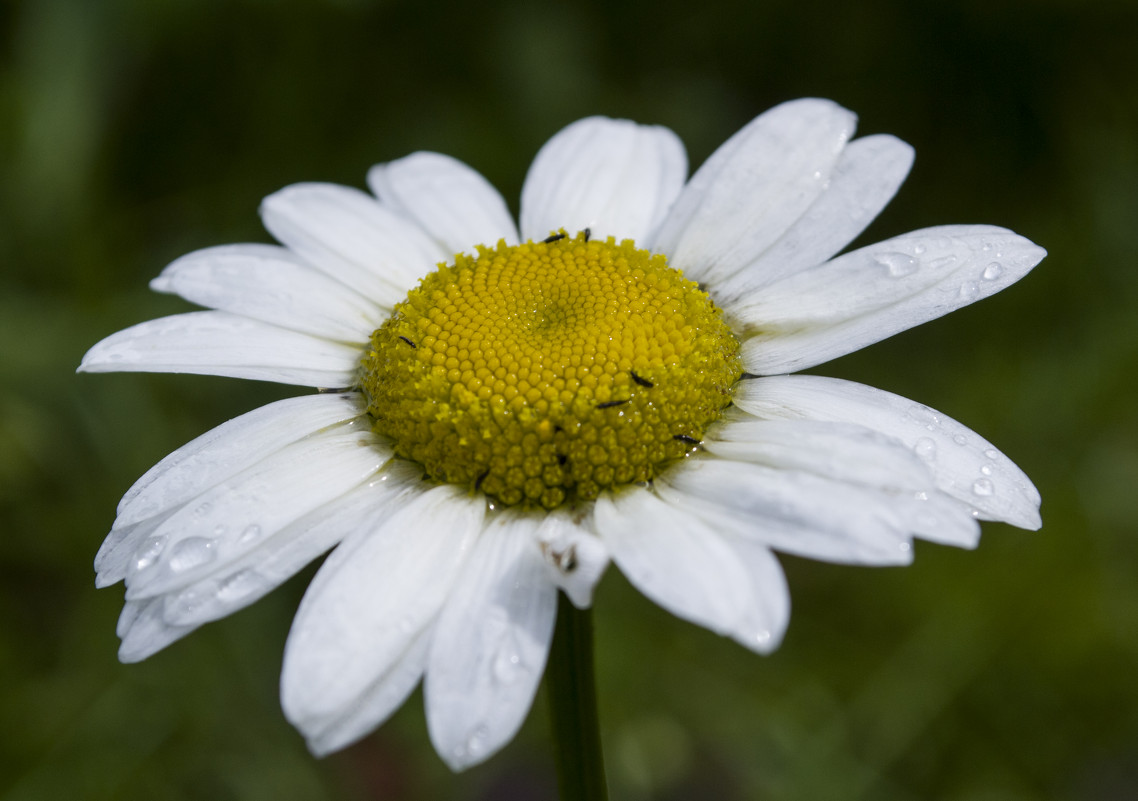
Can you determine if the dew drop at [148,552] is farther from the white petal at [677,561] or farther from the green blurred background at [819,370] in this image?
the green blurred background at [819,370]

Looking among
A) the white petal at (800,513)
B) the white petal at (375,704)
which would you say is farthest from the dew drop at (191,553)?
the white petal at (800,513)

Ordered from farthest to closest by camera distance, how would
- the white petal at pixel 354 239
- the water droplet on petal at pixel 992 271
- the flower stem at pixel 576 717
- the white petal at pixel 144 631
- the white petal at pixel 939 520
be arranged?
1. the white petal at pixel 354 239
2. the water droplet on petal at pixel 992 271
3. the flower stem at pixel 576 717
4. the white petal at pixel 144 631
5. the white petal at pixel 939 520

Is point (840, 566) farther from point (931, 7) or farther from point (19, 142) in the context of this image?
point (19, 142)

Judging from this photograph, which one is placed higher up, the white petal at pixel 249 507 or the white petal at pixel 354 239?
the white petal at pixel 354 239

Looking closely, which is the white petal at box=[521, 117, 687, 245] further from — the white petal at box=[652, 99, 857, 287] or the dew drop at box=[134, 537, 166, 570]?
the dew drop at box=[134, 537, 166, 570]

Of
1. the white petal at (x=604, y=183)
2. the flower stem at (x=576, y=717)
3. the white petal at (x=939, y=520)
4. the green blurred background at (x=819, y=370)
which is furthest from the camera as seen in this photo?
the green blurred background at (x=819, y=370)

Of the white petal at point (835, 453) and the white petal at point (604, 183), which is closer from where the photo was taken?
the white petal at point (835, 453)
